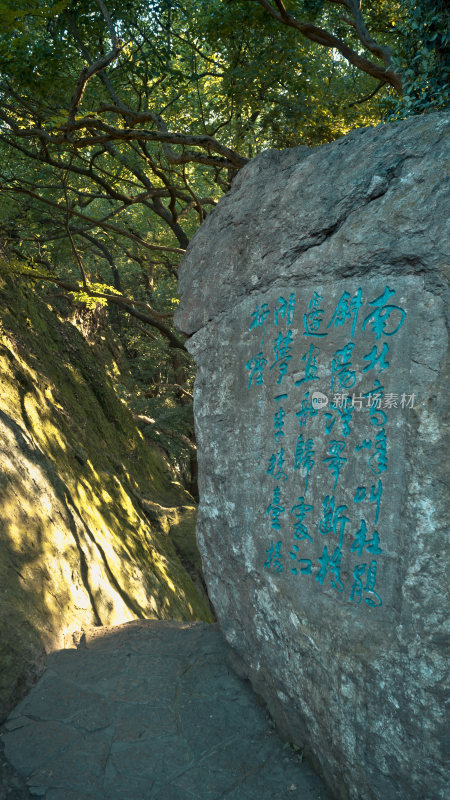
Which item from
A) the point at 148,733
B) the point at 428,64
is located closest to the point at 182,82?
the point at 428,64

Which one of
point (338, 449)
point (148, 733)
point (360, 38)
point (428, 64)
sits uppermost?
point (360, 38)

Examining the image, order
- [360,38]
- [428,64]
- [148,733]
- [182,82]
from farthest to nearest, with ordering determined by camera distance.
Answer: [182,82] < [360,38] < [428,64] < [148,733]

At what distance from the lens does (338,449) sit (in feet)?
9.76

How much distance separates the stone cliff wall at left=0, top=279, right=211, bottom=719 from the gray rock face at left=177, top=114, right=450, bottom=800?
130 cm

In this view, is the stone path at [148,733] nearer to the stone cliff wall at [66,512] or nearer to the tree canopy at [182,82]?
the stone cliff wall at [66,512]

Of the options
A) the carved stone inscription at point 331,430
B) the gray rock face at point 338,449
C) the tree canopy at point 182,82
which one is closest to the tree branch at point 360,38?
the tree canopy at point 182,82

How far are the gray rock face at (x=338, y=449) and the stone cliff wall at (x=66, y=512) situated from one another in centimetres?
130

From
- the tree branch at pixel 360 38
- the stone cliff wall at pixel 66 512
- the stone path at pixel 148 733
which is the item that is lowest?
the stone path at pixel 148 733

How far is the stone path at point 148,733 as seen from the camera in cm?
298

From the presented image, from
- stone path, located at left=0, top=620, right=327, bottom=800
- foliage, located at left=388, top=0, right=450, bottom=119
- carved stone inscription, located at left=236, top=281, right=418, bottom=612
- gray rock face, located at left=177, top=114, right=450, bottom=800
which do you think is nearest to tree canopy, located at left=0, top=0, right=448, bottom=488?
foliage, located at left=388, top=0, right=450, bottom=119

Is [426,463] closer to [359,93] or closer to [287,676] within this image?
[287,676]

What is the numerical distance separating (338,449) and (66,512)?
307cm

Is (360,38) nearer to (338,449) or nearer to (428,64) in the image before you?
(428,64)

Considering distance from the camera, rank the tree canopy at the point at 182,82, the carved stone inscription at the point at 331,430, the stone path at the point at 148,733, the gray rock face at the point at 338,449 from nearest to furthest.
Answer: the gray rock face at the point at 338,449
the carved stone inscription at the point at 331,430
the stone path at the point at 148,733
the tree canopy at the point at 182,82
